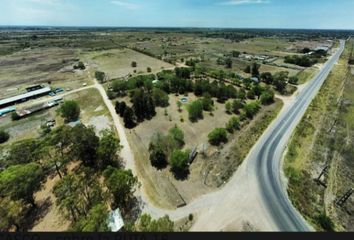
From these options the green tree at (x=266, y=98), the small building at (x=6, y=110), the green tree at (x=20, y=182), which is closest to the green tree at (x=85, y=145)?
the green tree at (x=20, y=182)

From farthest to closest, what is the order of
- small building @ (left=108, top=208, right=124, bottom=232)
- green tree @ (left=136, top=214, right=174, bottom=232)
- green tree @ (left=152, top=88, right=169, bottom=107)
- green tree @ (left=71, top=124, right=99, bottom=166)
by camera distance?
1. green tree @ (left=152, top=88, right=169, bottom=107)
2. green tree @ (left=71, top=124, right=99, bottom=166)
3. small building @ (left=108, top=208, right=124, bottom=232)
4. green tree @ (left=136, top=214, right=174, bottom=232)

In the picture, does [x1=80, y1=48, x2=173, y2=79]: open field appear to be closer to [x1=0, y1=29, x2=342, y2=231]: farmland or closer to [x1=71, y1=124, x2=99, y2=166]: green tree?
[x1=0, y1=29, x2=342, y2=231]: farmland

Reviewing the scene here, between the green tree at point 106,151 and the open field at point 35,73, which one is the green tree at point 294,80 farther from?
the open field at point 35,73

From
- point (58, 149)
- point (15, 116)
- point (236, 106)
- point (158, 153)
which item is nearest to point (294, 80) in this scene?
point (236, 106)

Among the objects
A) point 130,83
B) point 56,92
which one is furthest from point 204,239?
point 56,92

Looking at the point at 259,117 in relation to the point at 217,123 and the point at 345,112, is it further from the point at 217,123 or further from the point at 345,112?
the point at 345,112

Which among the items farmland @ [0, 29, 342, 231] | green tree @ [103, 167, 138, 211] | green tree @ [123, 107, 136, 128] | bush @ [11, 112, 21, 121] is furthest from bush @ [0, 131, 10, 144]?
green tree @ [103, 167, 138, 211]
